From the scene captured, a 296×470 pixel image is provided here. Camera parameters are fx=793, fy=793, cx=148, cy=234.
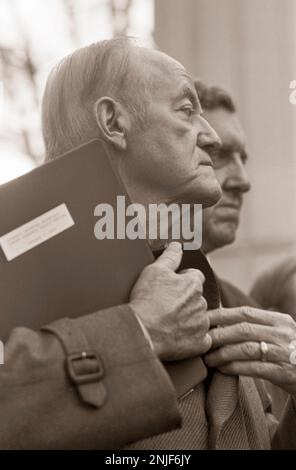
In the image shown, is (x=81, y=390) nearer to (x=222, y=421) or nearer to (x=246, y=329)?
(x=222, y=421)

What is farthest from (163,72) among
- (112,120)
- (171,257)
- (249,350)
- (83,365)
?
(83,365)

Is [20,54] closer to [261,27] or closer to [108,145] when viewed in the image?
[261,27]

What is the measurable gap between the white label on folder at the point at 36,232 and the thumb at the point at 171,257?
0.77ft

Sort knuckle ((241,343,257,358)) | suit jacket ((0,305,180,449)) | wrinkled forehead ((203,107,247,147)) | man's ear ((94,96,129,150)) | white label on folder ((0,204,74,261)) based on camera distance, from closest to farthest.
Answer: suit jacket ((0,305,180,449)) → white label on folder ((0,204,74,261)) → knuckle ((241,343,257,358)) → man's ear ((94,96,129,150)) → wrinkled forehead ((203,107,247,147))

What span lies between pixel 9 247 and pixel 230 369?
24.0 inches

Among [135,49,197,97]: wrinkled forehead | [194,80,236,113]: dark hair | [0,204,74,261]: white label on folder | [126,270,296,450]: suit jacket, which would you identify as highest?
[135,49,197,97]: wrinkled forehead

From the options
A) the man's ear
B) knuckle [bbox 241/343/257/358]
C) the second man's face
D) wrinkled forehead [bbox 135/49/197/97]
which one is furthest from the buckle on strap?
the second man's face

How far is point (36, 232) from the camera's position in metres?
1.82

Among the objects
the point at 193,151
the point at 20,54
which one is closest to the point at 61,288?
the point at 193,151

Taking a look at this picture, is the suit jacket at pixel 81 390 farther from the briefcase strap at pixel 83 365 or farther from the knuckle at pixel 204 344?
the knuckle at pixel 204 344

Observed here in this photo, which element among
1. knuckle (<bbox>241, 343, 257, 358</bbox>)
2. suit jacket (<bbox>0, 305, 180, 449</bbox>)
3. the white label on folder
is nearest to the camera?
suit jacket (<bbox>0, 305, 180, 449</bbox>)

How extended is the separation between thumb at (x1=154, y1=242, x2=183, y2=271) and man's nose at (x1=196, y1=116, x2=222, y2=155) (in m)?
0.31

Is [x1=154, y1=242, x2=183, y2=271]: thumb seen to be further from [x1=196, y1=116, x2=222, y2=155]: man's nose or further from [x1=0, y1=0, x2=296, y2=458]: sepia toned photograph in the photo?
[x1=196, y1=116, x2=222, y2=155]: man's nose

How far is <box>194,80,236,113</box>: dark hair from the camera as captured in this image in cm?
377
